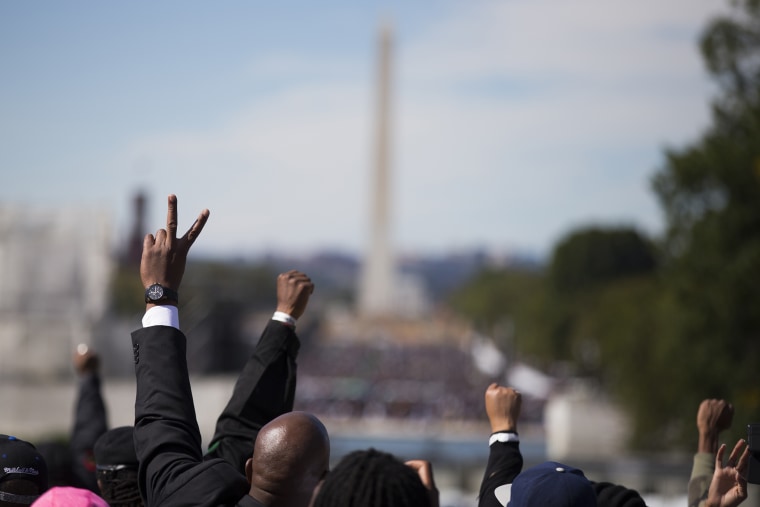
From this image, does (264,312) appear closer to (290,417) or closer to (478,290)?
(290,417)

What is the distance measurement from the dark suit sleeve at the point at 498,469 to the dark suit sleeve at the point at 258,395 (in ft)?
2.53

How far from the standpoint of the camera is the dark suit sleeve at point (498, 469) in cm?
393

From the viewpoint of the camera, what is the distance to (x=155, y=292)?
11.4 ft

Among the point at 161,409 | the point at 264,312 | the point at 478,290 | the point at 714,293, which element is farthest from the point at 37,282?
the point at 478,290

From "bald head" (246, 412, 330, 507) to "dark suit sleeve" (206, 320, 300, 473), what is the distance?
102 centimetres

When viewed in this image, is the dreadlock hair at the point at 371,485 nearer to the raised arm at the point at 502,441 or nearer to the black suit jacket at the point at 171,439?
the black suit jacket at the point at 171,439

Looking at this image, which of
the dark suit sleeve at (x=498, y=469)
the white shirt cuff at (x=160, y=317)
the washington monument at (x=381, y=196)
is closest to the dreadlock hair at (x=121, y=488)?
the white shirt cuff at (x=160, y=317)

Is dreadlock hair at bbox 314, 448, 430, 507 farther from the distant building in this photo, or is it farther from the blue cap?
the distant building

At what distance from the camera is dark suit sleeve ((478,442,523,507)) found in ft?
12.9

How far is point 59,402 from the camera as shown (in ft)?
91.6

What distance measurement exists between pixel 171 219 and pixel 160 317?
298 mm


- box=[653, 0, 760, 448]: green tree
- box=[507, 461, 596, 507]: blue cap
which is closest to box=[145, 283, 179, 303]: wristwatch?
box=[507, 461, 596, 507]: blue cap

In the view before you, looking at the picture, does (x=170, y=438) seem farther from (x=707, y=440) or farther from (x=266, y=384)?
(x=707, y=440)

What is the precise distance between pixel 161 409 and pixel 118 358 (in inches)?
1061
